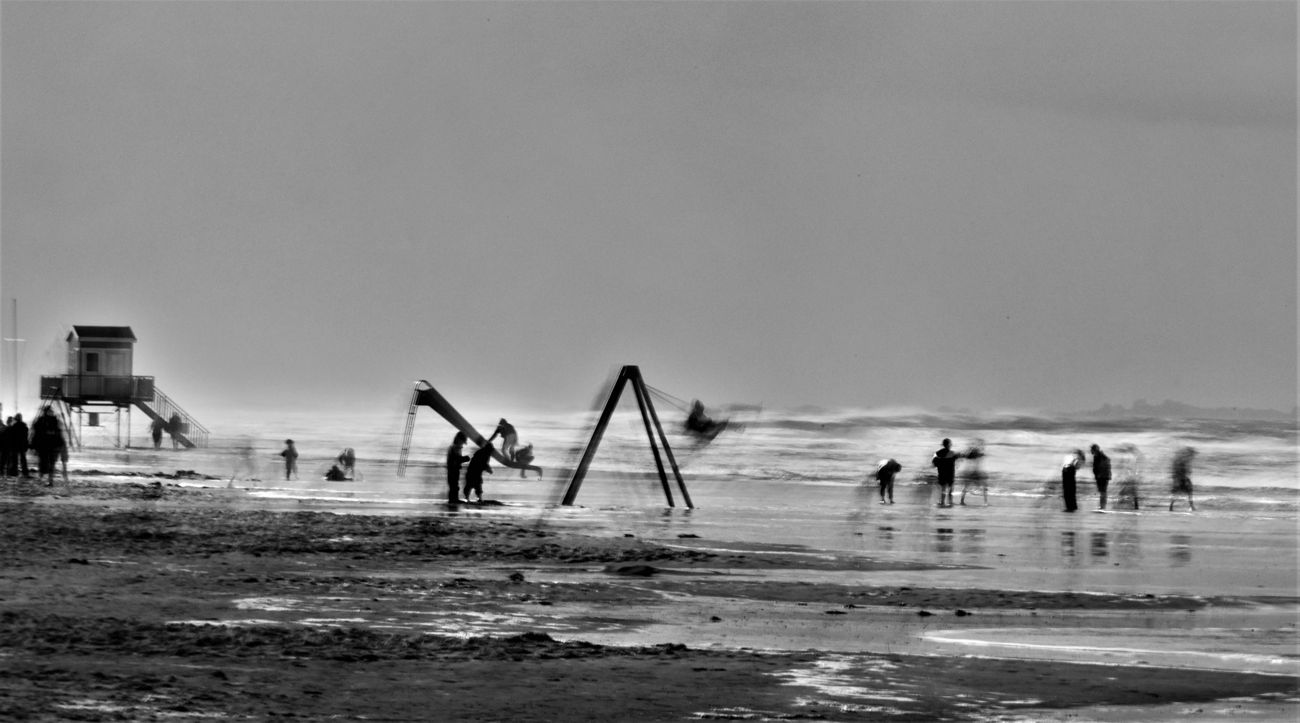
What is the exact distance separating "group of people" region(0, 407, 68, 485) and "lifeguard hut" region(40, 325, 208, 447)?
146ft

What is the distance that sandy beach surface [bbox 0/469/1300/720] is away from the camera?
967 cm

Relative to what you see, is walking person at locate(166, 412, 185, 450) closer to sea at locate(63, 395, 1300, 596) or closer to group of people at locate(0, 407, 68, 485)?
sea at locate(63, 395, 1300, 596)

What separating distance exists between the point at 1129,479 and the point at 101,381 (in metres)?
55.2

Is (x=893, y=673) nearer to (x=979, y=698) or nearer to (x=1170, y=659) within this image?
(x=979, y=698)

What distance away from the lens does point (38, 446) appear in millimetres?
38938

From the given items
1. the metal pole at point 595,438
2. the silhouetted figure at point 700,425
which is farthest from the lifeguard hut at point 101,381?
the metal pole at point 595,438

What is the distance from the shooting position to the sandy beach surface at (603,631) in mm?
9672

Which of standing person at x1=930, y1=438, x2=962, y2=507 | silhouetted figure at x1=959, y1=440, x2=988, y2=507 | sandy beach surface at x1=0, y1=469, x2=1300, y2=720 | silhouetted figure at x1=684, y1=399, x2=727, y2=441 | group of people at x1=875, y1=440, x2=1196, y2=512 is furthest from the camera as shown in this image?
silhouetted figure at x1=959, y1=440, x2=988, y2=507

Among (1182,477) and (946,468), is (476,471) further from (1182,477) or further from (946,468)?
(1182,477)

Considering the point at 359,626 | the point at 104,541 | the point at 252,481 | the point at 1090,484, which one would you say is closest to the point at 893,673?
the point at 359,626

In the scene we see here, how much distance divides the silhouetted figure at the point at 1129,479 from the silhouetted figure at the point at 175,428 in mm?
44957

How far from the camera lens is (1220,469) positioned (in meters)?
60.0

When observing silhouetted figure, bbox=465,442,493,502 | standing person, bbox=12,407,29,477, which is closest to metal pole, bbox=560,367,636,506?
silhouetted figure, bbox=465,442,493,502

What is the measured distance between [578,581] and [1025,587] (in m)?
4.23
